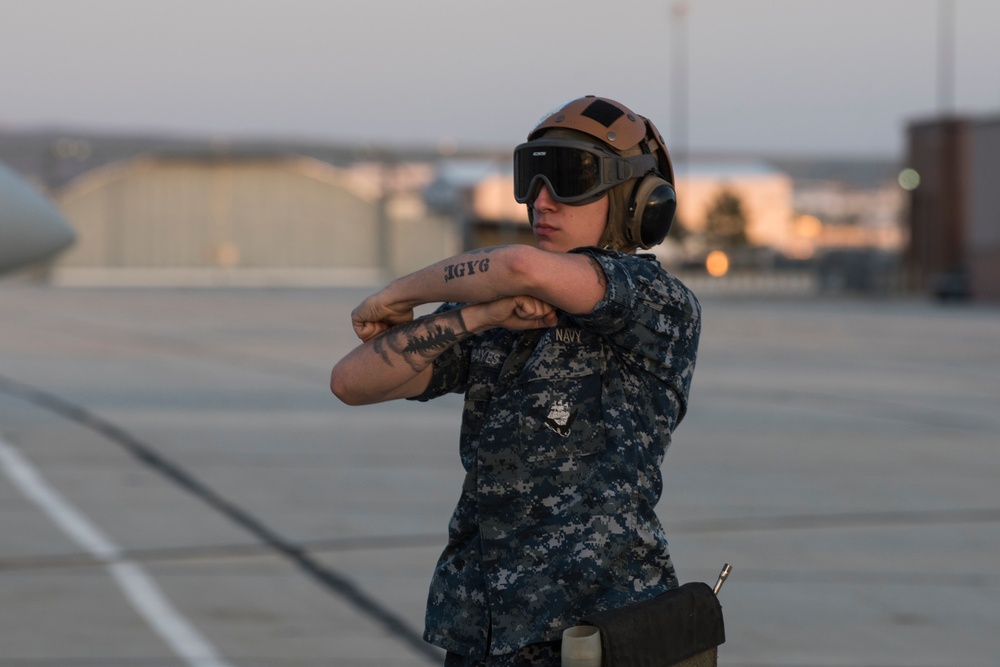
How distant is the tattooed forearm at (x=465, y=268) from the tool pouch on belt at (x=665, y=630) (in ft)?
2.34

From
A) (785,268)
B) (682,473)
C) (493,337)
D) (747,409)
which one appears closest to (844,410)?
(747,409)

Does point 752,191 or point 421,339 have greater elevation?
point 752,191

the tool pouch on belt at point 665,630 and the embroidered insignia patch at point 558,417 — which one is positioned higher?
the embroidered insignia patch at point 558,417

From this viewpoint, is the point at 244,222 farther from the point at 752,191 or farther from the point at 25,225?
the point at 25,225

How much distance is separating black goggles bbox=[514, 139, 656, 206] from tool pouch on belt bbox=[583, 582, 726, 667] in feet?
2.79

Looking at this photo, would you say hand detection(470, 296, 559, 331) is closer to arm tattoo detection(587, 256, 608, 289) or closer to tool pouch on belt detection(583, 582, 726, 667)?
arm tattoo detection(587, 256, 608, 289)

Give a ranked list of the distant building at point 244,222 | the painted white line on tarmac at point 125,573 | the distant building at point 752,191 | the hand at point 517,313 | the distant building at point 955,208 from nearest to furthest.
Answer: the hand at point 517,313, the painted white line on tarmac at point 125,573, the distant building at point 955,208, the distant building at point 244,222, the distant building at point 752,191

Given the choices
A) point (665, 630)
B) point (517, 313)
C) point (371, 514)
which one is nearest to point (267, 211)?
point (371, 514)

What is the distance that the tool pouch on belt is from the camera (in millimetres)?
2748

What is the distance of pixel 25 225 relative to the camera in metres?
9.70

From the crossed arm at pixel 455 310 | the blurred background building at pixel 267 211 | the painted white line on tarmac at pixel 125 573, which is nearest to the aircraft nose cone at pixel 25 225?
the painted white line on tarmac at pixel 125 573

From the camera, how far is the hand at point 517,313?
2.86 metres

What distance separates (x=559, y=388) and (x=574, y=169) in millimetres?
459

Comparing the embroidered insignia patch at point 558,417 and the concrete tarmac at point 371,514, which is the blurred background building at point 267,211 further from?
the embroidered insignia patch at point 558,417
